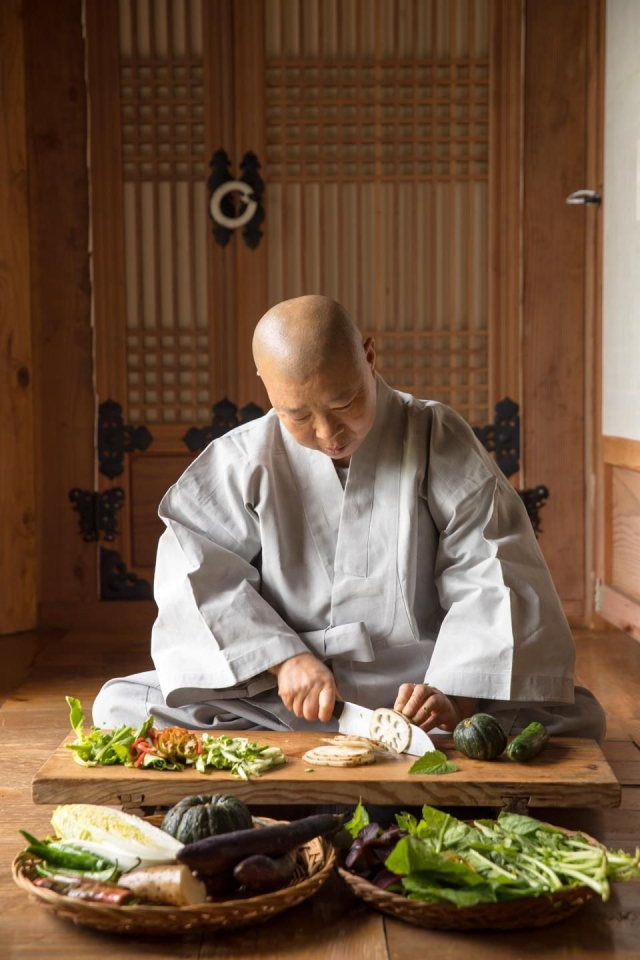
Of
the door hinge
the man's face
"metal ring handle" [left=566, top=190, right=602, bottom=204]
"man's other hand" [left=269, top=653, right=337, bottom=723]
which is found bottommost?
the door hinge

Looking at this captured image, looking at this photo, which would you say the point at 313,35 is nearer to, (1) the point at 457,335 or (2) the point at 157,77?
(2) the point at 157,77

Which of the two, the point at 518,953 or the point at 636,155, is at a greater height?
the point at 636,155

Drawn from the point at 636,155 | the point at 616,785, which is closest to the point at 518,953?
the point at 616,785

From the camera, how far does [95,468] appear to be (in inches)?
181

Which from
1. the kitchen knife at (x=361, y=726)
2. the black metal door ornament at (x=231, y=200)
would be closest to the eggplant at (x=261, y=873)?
the kitchen knife at (x=361, y=726)

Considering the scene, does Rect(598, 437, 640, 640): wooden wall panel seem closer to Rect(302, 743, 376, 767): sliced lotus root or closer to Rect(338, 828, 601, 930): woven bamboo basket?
Rect(302, 743, 376, 767): sliced lotus root

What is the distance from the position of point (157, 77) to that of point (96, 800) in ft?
10.9

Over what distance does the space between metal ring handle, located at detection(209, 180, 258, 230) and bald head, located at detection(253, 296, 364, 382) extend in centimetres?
232

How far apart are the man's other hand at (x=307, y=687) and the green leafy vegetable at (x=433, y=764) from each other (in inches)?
9.5

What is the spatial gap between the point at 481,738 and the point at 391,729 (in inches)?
7.4

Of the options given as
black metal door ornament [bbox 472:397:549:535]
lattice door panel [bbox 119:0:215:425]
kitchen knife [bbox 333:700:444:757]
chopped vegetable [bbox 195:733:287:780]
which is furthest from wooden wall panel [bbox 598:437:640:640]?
chopped vegetable [bbox 195:733:287:780]

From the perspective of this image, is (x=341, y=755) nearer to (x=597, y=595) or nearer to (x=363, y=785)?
(x=363, y=785)

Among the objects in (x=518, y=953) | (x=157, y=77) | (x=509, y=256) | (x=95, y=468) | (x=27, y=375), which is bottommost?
(x=518, y=953)

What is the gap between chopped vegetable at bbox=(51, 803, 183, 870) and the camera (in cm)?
182
